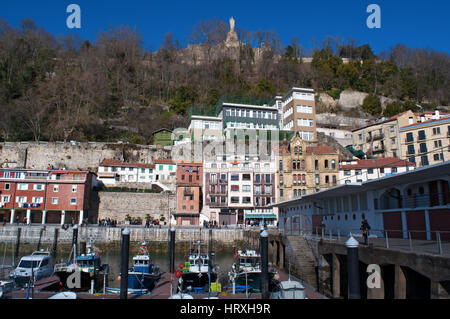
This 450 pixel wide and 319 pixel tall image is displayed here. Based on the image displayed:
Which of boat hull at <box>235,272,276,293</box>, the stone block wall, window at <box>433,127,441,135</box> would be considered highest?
window at <box>433,127,441,135</box>

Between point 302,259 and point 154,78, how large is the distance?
7770cm

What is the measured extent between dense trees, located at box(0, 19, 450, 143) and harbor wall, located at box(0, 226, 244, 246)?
1129 inches

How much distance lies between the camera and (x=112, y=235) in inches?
1826

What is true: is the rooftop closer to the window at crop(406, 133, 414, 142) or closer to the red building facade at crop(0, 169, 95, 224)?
the red building facade at crop(0, 169, 95, 224)

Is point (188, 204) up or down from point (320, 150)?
down

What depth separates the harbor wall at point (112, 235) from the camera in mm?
44750

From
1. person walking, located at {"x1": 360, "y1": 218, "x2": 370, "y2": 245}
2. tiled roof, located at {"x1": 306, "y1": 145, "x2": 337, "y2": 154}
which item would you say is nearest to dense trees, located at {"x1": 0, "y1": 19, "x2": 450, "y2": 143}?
tiled roof, located at {"x1": 306, "y1": 145, "x2": 337, "y2": 154}

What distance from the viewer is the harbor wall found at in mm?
44750

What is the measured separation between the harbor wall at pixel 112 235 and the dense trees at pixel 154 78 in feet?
94.1

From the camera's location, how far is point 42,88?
77062mm

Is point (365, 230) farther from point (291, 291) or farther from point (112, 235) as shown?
point (112, 235)

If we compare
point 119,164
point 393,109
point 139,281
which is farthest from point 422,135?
point 139,281
